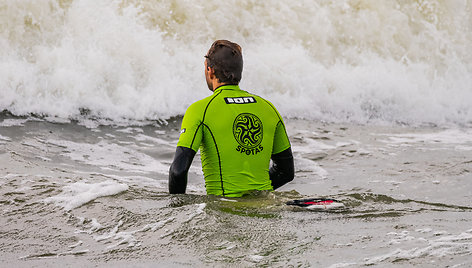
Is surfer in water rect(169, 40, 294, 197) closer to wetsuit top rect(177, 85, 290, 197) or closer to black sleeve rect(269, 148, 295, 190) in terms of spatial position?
wetsuit top rect(177, 85, 290, 197)

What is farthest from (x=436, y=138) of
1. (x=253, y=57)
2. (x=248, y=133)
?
(x=248, y=133)

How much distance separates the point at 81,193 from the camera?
15.6 feet

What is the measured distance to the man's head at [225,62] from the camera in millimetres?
4250

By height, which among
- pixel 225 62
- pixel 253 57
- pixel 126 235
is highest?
pixel 253 57

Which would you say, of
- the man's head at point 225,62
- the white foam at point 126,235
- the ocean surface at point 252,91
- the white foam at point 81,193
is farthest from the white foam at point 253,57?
the white foam at point 126,235

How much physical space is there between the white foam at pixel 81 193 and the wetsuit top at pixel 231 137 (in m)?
0.90

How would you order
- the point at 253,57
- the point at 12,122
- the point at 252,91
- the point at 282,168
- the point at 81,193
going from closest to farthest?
the point at 282,168 → the point at 81,193 → the point at 12,122 → the point at 252,91 → the point at 253,57

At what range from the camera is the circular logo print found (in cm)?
418

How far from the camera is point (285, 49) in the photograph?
10656 mm

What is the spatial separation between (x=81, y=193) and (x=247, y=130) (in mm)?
1441

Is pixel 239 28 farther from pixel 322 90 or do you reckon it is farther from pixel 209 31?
pixel 322 90

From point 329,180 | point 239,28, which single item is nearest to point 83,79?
point 239,28

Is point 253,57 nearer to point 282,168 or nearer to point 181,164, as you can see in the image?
point 282,168

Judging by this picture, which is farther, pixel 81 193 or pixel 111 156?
pixel 111 156
